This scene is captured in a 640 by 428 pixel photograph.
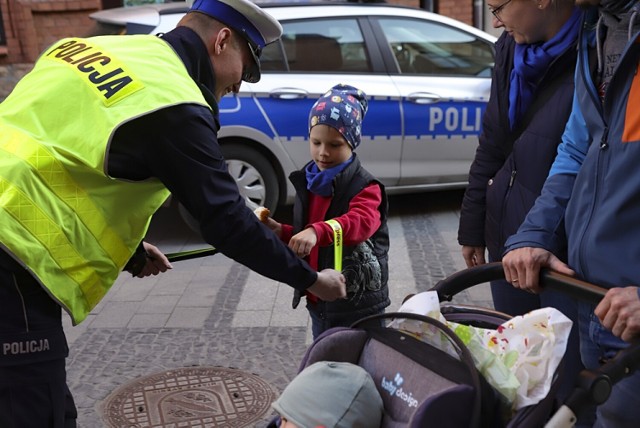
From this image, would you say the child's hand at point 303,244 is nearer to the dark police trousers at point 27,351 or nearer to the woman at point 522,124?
the woman at point 522,124

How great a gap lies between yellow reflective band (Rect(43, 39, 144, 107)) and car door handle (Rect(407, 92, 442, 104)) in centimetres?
470

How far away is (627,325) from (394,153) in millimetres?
5142

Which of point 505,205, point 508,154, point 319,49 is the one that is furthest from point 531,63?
point 319,49

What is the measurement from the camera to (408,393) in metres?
1.99

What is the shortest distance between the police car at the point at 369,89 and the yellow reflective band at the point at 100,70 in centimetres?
400

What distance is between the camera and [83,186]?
2.22 meters

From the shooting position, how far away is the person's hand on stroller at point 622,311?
6.04 ft

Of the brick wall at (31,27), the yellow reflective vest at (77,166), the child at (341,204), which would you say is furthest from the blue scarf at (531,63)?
the brick wall at (31,27)

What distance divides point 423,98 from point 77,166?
5.08 meters

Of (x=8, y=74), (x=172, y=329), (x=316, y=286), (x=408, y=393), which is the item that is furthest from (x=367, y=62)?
(x=8, y=74)

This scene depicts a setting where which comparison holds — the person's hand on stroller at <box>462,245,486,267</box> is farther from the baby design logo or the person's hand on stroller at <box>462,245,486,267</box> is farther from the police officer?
the baby design logo

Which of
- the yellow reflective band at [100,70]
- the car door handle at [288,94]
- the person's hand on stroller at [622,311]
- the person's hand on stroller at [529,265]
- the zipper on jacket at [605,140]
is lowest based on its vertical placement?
the car door handle at [288,94]

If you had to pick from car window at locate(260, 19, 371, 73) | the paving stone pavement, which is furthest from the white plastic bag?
car window at locate(260, 19, 371, 73)

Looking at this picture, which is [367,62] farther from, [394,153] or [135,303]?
[135,303]
